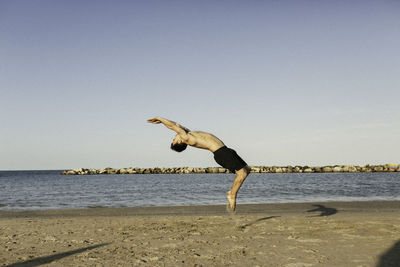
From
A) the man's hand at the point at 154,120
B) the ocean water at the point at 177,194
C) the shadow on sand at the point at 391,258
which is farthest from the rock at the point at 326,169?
the man's hand at the point at 154,120

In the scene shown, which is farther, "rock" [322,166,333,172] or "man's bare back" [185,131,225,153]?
"rock" [322,166,333,172]

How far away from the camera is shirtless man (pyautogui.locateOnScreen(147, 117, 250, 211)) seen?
761 centimetres

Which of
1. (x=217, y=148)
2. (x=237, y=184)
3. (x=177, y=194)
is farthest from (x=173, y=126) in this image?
(x=177, y=194)

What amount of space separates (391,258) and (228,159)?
352 cm

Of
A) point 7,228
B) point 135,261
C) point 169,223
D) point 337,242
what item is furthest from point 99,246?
point 337,242

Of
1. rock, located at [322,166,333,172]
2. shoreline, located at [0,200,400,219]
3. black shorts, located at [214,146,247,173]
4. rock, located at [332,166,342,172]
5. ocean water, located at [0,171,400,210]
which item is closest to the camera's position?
black shorts, located at [214,146,247,173]

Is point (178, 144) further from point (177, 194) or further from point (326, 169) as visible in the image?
point (326, 169)

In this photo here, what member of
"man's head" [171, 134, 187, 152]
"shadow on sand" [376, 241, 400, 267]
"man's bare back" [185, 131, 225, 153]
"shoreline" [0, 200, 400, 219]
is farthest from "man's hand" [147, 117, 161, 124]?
"shoreline" [0, 200, 400, 219]

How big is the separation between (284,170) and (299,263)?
8488cm

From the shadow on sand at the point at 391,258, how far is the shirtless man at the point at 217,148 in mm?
3025

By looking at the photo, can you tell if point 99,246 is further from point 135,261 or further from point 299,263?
point 299,263

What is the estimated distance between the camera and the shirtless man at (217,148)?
25.0ft

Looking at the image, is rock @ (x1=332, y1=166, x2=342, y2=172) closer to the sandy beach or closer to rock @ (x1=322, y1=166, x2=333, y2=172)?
rock @ (x1=322, y1=166, x2=333, y2=172)

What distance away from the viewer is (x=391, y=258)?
564cm
